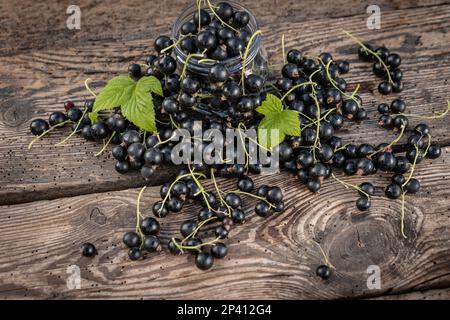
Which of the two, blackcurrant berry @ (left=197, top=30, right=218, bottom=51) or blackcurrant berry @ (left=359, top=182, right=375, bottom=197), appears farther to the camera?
blackcurrant berry @ (left=359, top=182, right=375, bottom=197)

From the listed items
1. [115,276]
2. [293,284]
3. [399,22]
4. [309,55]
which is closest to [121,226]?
[115,276]

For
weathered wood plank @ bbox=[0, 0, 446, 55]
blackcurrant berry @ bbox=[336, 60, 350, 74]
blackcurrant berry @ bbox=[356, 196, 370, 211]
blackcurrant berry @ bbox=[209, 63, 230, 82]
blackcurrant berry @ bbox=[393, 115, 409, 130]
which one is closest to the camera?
blackcurrant berry @ bbox=[209, 63, 230, 82]

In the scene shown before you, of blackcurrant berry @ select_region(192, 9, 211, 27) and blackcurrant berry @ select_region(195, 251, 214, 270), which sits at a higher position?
blackcurrant berry @ select_region(192, 9, 211, 27)

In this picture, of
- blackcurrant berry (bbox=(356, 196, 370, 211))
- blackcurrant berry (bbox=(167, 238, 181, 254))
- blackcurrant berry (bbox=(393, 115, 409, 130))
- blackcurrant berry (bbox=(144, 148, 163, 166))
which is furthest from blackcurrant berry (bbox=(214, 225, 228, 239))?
blackcurrant berry (bbox=(393, 115, 409, 130))

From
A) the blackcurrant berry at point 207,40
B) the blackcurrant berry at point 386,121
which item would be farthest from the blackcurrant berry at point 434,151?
the blackcurrant berry at point 207,40

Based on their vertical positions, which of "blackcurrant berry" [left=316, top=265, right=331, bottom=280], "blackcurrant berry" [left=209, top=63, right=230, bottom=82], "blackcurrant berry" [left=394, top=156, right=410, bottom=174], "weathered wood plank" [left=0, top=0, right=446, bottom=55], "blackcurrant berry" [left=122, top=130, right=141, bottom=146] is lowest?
"blackcurrant berry" [left=316, top=265, right=331, bottom=280]

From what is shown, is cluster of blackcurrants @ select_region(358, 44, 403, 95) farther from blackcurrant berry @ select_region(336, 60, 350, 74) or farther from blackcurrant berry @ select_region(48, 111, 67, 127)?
blackcurrant berry @ select_region(48, 111, 67, 127)

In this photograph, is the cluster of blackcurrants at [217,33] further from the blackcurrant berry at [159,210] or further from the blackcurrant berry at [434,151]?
the blackcurrant berry at [434,151]

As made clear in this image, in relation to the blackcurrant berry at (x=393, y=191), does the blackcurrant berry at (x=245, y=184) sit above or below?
above
